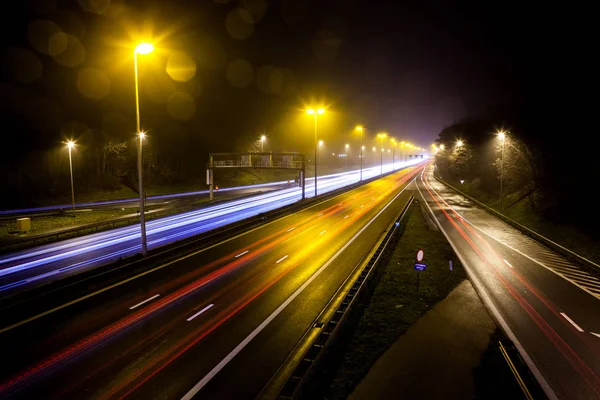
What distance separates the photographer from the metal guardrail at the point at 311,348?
7.62 m

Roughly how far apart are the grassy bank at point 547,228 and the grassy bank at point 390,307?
8609mm

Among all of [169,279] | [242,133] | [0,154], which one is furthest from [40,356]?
[242,133]

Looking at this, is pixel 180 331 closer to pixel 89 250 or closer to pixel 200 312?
pixel 200 312

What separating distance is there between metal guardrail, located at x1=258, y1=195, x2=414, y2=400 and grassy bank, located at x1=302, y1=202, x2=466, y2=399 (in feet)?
1.83

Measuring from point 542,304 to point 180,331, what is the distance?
567 inches

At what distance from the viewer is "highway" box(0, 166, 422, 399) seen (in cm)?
852

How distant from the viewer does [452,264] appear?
19.2m

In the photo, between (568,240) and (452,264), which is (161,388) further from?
(568,240)

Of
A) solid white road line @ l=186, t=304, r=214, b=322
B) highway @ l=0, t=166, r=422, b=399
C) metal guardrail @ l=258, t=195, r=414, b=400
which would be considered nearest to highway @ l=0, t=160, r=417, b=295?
highway @ l=0, t=166, r=422, b=399

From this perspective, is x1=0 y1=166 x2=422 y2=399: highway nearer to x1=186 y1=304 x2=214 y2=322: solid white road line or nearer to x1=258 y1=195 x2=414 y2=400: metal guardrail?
→ x1=186 y1=304 x2=214 y2=322: solid white road line

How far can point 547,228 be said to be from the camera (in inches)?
1121

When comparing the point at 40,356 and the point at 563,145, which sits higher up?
the point at 563,145

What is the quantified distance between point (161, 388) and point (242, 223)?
19.1 m

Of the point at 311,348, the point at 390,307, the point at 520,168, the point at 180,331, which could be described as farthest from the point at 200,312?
the point at 520,168
